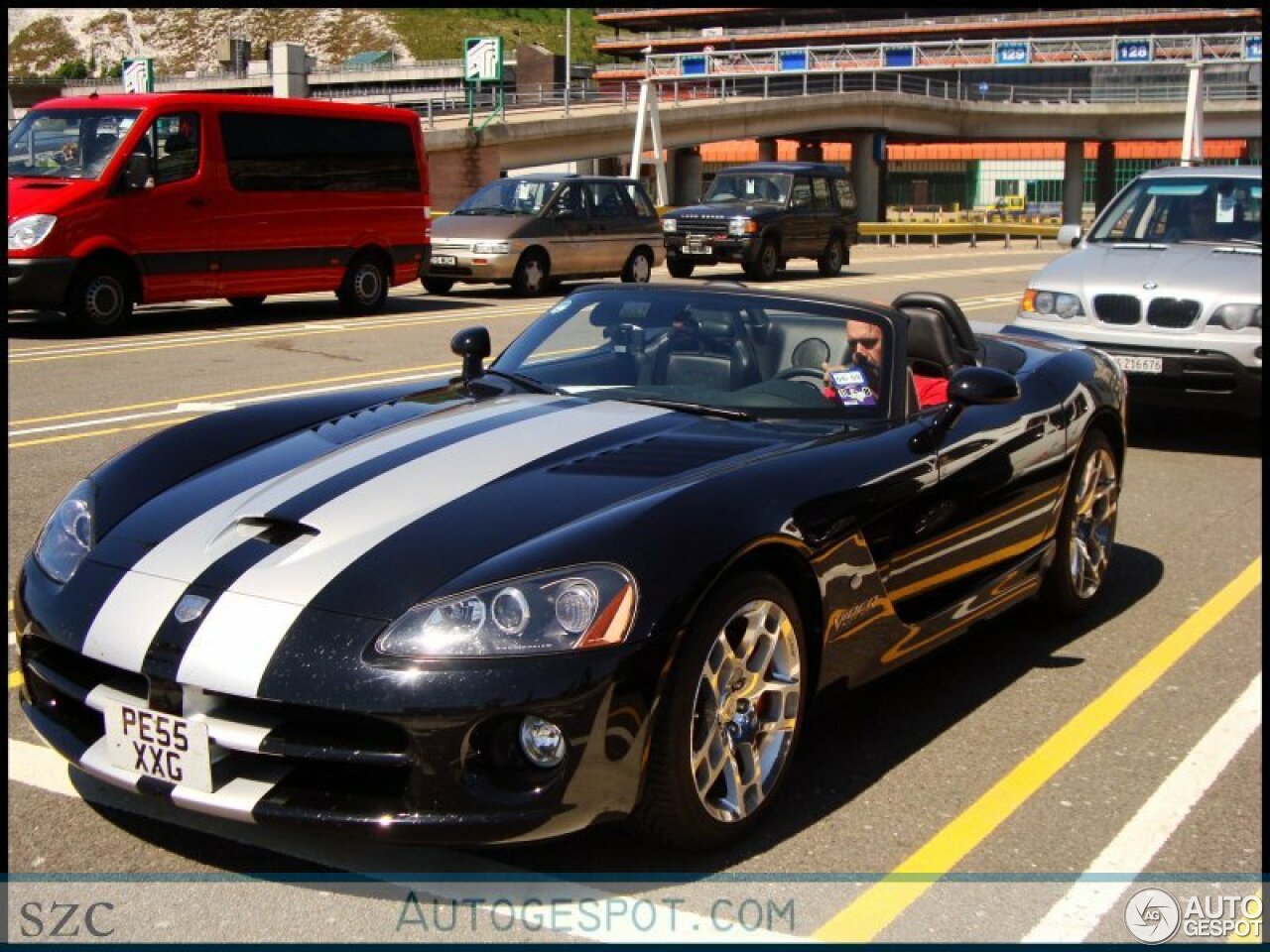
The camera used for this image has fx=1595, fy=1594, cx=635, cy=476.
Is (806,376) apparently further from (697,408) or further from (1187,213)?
(1187,213)

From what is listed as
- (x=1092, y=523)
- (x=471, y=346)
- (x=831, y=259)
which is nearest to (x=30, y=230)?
(x=471, y=346)

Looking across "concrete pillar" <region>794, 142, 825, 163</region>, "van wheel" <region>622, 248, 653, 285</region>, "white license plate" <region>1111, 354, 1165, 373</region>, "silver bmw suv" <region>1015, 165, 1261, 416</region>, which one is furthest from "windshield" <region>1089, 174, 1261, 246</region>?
"concrete pillar" <region>794, 142, 825, 163</region>

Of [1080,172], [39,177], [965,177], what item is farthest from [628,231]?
[965,177]

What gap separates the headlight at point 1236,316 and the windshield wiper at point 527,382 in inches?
232

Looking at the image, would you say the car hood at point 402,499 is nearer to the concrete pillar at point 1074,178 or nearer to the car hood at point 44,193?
the car hood at point 44,193

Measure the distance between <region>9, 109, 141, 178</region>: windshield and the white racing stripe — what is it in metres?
12.2

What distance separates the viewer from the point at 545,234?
2144 cm

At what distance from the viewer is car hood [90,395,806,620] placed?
3555 mm

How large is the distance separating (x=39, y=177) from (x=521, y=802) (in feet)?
44.6

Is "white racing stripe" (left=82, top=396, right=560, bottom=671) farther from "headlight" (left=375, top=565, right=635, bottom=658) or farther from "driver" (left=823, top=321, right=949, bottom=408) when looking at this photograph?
"driver" (left=823, top=321, right=949, bottom=408)

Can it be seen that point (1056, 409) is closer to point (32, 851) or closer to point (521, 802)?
point (521, 802)

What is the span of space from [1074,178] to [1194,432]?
71932mm

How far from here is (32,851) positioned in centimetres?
362

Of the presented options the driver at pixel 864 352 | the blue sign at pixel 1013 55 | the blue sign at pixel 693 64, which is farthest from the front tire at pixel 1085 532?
the blue sign at pixel 1013 55
